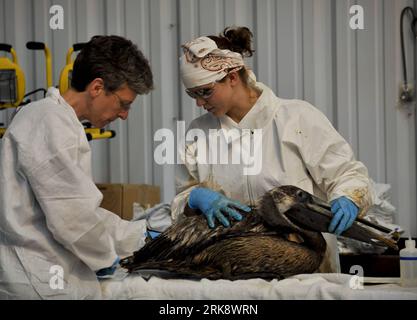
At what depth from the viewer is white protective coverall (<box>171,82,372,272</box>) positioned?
7.94ft

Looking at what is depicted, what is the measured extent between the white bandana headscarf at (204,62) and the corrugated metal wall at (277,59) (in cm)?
13

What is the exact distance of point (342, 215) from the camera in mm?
2254

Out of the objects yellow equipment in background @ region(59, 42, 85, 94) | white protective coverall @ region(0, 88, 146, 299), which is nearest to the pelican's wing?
white protective coverall @ region(0, 88, 146, 299)

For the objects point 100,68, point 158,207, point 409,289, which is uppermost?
point 100,68

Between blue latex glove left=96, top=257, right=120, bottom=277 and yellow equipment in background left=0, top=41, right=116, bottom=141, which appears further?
yellow equipment in background left=0, top=41, right=116, bottom=141

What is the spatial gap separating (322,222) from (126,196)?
2.31 ft

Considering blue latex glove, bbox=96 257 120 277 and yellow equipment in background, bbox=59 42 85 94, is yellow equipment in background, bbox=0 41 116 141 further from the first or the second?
blue latex glove, bbox=96 257 120 277

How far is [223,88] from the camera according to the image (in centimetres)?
246

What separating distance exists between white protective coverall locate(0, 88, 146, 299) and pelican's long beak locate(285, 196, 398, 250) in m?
0.61

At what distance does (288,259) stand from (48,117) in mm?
856

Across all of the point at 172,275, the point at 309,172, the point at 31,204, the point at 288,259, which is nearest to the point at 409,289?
the point at 288,259

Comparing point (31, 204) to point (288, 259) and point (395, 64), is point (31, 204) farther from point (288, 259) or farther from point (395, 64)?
point (395, 64)

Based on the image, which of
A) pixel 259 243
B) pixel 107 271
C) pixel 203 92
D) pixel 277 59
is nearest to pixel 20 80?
pixel 203 92

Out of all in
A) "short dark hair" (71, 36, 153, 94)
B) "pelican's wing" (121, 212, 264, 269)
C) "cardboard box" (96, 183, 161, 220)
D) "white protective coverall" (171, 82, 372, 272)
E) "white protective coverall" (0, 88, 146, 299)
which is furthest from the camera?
"cardboard box" (96, 183, 161, 220)
